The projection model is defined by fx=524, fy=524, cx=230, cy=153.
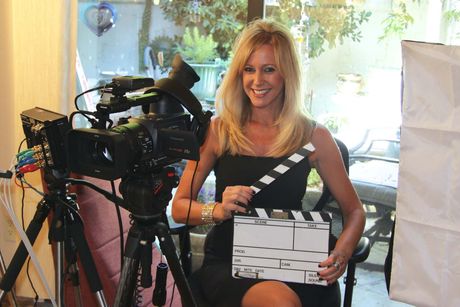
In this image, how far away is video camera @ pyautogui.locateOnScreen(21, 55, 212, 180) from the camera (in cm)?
120

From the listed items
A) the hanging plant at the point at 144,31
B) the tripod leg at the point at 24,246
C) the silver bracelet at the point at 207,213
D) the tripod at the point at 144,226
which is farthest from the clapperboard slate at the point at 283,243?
the hanging plant at the point at 144,31

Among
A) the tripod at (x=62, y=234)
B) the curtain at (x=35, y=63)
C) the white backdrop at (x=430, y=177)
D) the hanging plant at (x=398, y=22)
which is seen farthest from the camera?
the hanging plant at (x=398, y=22)

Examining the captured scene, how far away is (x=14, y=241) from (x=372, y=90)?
1.76 meters

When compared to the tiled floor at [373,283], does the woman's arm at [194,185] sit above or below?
above

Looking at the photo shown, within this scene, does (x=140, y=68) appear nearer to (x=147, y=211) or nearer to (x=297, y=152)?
(x=297, y=152)

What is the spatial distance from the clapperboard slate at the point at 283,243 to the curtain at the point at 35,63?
1064mm

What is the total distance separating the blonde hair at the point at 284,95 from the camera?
1724mm

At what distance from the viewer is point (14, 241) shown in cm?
241

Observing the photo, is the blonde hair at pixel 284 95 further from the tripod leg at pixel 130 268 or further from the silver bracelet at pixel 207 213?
the tripod leg at pixel 130 268

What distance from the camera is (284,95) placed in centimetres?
179

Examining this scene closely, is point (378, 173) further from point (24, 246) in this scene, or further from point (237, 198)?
point (24, 246)

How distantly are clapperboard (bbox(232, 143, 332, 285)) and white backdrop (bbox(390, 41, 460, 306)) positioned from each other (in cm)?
22

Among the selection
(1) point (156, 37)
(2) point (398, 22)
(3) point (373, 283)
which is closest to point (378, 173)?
(3) point (373, 283)

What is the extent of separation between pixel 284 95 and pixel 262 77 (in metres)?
0.11
